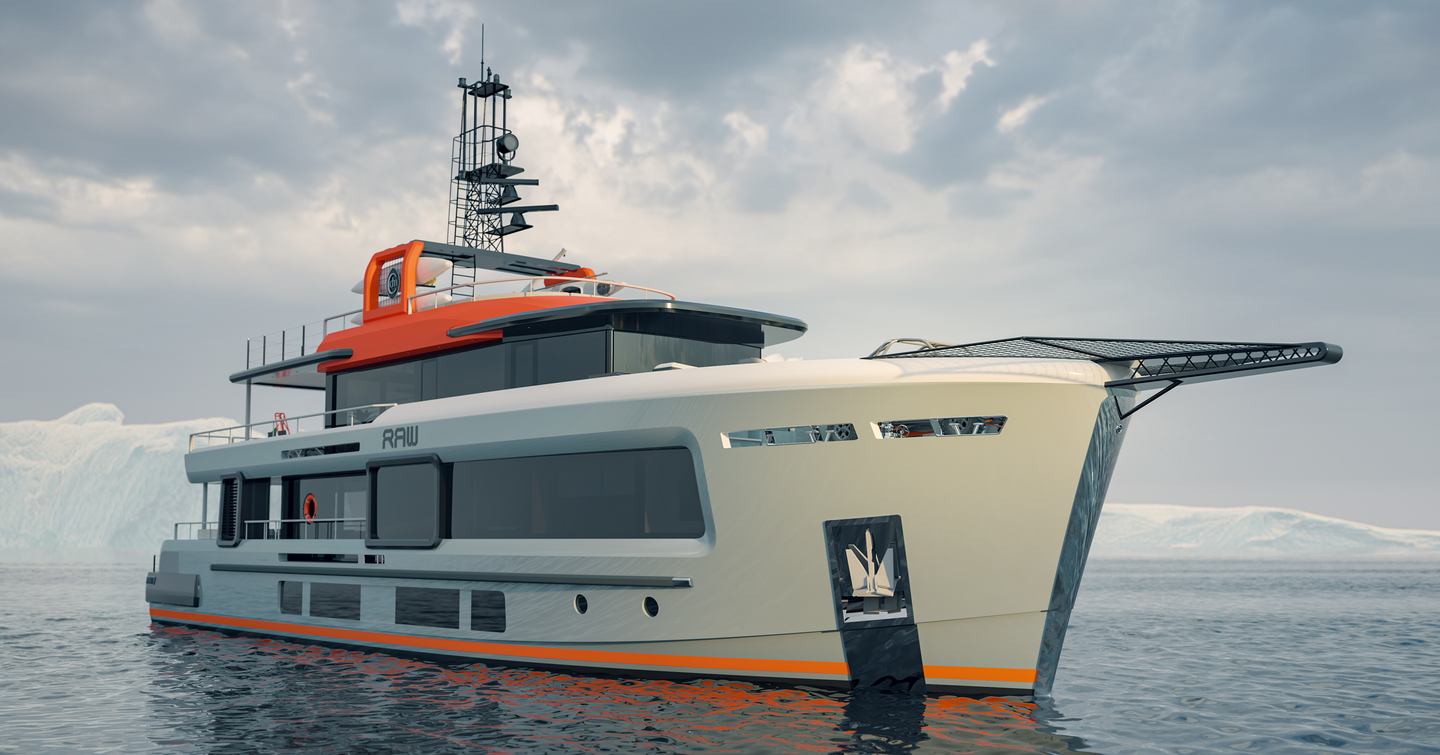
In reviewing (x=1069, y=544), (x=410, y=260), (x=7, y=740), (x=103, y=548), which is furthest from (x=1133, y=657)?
(x=103, y=548)

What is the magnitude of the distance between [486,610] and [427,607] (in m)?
1.24

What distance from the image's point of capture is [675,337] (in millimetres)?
14422

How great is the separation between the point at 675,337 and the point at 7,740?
8.68 metres

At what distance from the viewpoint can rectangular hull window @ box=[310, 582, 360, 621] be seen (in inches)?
611

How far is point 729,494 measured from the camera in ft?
37.1

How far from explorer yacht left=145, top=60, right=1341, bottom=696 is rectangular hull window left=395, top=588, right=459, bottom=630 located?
0.19 feet

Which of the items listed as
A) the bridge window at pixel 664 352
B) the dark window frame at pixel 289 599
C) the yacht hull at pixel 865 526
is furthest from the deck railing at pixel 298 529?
the yacht hull at pixel 865 526

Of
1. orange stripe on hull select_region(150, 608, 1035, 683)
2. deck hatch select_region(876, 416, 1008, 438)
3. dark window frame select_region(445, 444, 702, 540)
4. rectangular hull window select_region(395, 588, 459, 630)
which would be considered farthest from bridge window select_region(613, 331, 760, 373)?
deck hatch select_region(876, 416, 1008, 438)

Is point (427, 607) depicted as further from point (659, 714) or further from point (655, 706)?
point (659, 714)

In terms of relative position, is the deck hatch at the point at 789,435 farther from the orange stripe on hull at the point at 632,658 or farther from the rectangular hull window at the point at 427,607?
the rectangular hull window at the point at 427,607

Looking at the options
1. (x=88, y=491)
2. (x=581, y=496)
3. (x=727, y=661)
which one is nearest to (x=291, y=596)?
(x=581, y=496)

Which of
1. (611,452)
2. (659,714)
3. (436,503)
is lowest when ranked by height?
(659,714)

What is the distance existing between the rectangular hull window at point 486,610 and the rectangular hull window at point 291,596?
4560 millimetres

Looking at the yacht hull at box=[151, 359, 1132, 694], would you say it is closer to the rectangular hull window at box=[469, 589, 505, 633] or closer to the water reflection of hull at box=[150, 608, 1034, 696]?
the water reflection of hull at box=[150, 608, 1034, 696]
